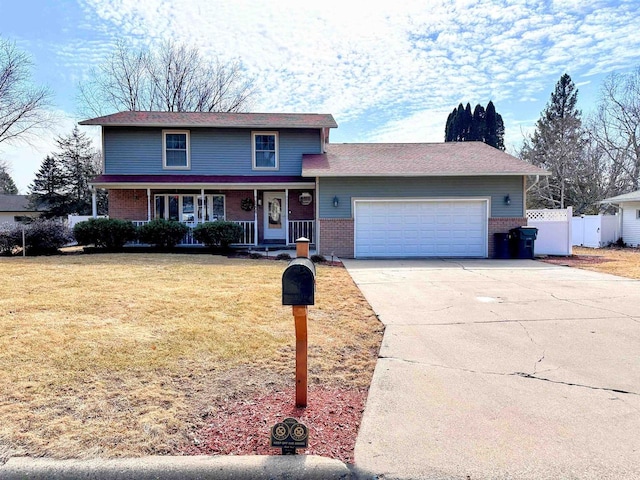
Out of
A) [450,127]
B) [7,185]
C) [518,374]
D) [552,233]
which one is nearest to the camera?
[518,374]

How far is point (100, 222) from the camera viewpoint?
14.6 m

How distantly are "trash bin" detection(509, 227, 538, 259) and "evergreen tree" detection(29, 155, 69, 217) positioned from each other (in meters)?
33.7

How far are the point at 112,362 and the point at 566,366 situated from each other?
456 centimetres

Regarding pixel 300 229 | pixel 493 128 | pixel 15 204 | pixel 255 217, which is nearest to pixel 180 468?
pixel 255 217

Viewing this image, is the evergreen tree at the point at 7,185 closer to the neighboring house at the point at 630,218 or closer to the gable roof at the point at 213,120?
the gable roof at the point at 213,120

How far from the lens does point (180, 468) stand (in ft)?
8.14

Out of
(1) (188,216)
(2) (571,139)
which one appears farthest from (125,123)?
(2) (571,139)

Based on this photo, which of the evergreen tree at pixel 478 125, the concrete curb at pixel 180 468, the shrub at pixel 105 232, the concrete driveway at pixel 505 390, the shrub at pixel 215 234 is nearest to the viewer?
the concrete curb at pixel 180 468

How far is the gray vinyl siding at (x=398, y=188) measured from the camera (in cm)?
1527

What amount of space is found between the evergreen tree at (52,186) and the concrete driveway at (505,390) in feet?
115

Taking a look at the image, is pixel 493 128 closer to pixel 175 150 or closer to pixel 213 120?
pixel 213 120

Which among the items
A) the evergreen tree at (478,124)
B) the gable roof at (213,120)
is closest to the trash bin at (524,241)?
the gable roof at (213,120)

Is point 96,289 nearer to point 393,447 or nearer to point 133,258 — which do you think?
point 133,258

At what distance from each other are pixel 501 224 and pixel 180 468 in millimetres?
15195
